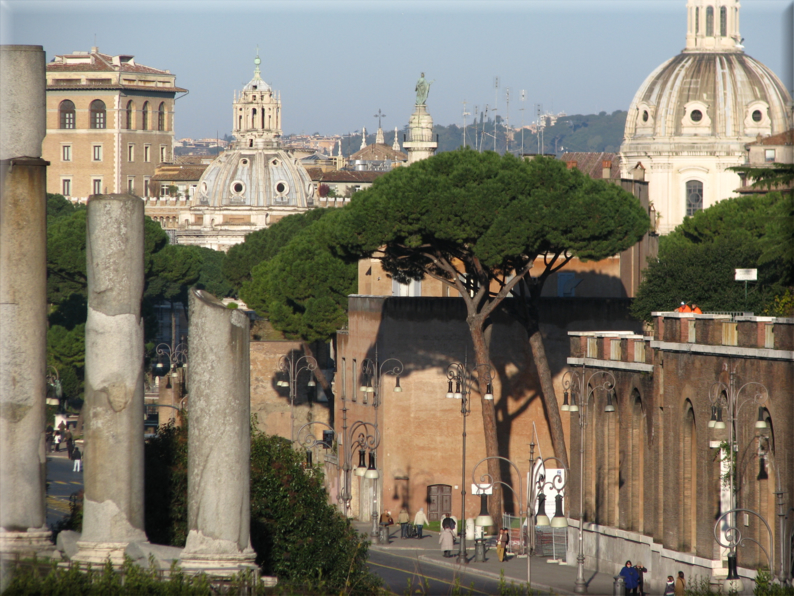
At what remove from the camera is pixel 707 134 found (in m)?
101

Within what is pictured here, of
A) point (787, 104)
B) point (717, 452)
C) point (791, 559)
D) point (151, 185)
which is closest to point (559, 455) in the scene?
point (717, 452)

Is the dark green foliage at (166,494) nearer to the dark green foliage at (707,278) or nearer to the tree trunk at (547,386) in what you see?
the tree trunk at (547,386)

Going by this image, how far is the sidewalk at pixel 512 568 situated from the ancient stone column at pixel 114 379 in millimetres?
12226

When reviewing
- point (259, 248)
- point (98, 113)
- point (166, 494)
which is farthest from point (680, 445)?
point (98, 113)

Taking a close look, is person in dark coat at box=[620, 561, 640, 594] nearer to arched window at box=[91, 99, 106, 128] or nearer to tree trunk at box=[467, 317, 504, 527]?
tree trunk at box=[467, 317, 504, 527]

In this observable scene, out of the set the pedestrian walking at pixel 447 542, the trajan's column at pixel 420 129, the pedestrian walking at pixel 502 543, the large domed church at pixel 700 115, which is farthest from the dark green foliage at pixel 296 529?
the large domed church at pixel 700 115

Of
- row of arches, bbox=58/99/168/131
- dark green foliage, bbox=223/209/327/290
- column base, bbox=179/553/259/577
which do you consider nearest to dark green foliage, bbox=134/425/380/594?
column base, bbox=179/553/259/577

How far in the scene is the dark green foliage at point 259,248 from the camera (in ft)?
278

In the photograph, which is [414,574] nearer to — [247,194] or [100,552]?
[100,552]

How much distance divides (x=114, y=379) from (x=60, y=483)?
2813 cm

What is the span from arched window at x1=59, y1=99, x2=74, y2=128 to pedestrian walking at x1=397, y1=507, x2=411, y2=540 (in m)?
126

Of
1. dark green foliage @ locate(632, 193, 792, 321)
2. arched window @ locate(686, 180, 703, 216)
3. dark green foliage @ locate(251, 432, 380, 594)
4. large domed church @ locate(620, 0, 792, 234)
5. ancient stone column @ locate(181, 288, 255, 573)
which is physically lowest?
dark green foliage @ locate(251, 432, 380, 594)

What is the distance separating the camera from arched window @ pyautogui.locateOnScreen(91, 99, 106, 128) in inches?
6363

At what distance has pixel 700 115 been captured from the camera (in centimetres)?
10038
